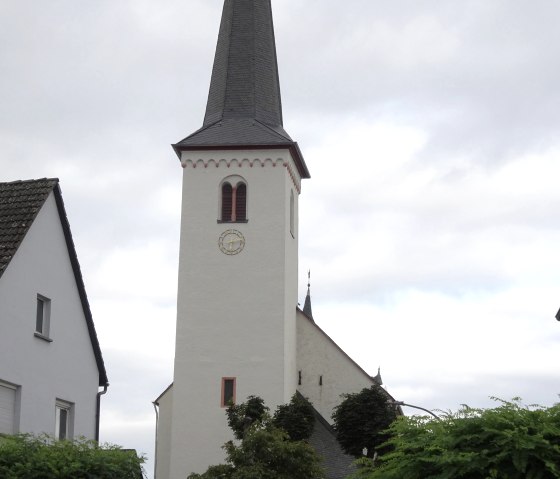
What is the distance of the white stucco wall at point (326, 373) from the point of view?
41688mm

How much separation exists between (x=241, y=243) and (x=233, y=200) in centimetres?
159

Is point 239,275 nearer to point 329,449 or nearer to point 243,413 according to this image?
point 243,413

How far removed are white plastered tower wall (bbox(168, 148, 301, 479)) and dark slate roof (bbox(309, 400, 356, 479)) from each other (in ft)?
5.18

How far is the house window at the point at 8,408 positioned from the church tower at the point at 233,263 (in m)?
20.6

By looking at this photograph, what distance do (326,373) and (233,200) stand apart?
7.17 m

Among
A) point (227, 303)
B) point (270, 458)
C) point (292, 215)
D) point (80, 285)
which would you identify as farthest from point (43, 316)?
point (292, 215)

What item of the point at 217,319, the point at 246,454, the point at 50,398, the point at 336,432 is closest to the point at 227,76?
the point at 217,319

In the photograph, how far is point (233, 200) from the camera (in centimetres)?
4078

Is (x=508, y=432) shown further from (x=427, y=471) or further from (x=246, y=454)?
(x=246, y=454)

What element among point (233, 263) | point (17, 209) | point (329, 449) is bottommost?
point (329, 449)

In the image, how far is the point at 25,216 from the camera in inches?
738

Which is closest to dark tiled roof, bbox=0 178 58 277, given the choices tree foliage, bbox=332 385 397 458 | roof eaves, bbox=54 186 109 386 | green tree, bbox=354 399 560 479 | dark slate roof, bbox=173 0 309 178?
roof eaves, bbox=54 186 109 386

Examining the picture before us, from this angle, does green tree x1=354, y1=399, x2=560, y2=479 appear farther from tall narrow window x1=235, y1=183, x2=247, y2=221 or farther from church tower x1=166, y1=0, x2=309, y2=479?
tall narrow window x1=235, y1=183, x2=247, y2=221

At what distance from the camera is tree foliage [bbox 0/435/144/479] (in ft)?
46.2
